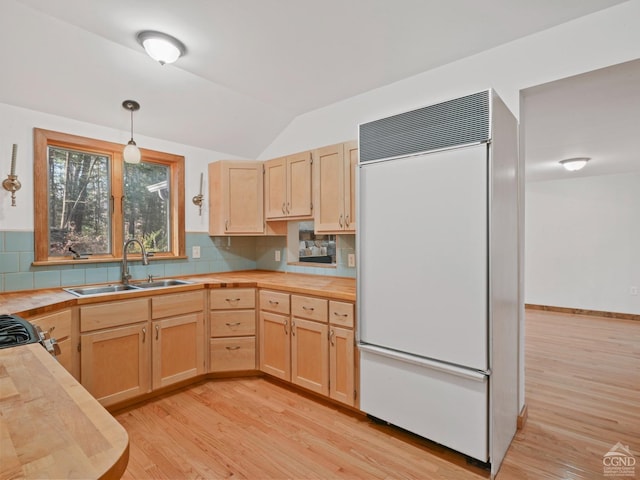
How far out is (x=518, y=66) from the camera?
2.08m

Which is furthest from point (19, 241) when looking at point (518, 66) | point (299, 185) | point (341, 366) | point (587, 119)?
point (587, 119)

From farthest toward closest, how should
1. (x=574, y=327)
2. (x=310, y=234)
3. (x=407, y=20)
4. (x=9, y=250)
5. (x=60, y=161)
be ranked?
1. (x=574, y=327)
2. (x=310, y=234)
3. (x=60, y=161)
4. (x=9, y=250)
5. (x=407, y=20)

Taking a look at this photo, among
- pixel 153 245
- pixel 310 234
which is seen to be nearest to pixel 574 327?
pixel 310 234

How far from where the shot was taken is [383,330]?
6.78 ft

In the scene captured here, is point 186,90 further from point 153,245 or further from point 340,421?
point 340,421

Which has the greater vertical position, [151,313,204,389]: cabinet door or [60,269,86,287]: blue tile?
[60,269,86,287]: blue tile

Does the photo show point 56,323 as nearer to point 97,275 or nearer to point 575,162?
point 97,275

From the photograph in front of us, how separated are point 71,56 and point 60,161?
2.84 ft

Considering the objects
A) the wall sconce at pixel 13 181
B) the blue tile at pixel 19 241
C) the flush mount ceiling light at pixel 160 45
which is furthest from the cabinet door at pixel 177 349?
the flush mount ceiling light at pixel 160 45

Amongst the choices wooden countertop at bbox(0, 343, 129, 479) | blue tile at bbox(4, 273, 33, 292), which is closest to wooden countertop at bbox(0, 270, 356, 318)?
blue tile at bbox(4, 273, 33, 292)

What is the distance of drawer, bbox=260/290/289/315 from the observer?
2.71 m

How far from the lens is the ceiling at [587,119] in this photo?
2047 millimetres

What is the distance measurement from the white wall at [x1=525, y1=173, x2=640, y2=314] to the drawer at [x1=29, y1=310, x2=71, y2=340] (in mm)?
6634

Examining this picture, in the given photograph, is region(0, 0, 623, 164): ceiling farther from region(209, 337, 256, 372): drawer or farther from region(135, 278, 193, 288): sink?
region(209, 337, 256, 372): drawer
